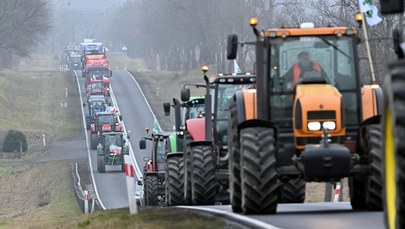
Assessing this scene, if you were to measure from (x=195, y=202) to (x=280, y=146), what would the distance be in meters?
6.69

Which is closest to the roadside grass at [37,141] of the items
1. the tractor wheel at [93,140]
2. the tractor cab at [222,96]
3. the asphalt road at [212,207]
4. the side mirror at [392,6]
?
the asphalt road at [212,207]

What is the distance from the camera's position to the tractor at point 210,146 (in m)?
21.1

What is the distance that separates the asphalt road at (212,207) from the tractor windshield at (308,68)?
1406 millimetres

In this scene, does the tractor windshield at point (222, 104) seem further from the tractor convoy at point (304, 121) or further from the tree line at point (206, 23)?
the tree line at point (206, 23)

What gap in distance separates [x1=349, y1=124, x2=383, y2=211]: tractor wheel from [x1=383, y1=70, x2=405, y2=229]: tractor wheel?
7.06 m

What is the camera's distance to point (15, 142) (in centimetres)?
8044

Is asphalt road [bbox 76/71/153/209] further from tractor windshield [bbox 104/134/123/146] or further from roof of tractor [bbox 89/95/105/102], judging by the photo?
roof of tractor [bbox 89/95/105/102]

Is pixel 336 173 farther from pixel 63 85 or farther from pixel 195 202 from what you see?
pixel 63 85

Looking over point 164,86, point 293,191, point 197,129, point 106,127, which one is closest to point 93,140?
point 106,127

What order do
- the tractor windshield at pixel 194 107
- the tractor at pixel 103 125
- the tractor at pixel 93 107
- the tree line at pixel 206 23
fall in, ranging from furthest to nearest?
1. the tree line at pixel 206 23
2. the tractor at pixel 93 107
3. the tractor at pixel 103 125
4. the tractor windshield at pixel 194 107

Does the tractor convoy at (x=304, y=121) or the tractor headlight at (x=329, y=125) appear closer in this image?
the tractor convoy at (x=304, y=121)

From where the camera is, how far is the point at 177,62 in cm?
15212

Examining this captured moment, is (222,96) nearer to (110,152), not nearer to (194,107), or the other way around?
(194,107)

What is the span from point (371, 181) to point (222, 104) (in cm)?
827
